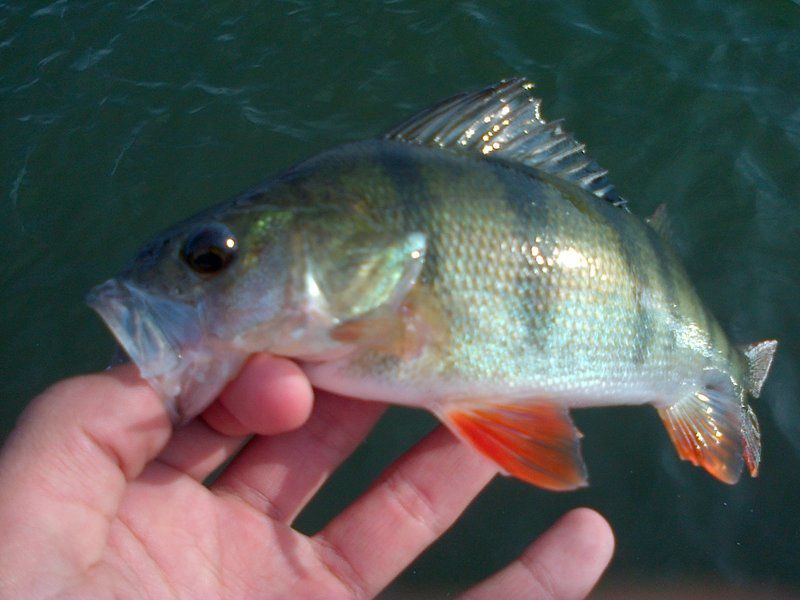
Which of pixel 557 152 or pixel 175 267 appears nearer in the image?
pixel 175 267

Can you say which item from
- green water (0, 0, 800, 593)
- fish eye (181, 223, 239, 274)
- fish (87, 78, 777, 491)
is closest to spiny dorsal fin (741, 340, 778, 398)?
green water (0, 0, 800, 593)

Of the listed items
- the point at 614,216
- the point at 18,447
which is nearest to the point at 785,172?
the point at 614,216

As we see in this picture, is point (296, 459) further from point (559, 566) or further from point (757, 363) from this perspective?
point (757, 363)

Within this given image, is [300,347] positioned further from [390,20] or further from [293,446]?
[390,20]

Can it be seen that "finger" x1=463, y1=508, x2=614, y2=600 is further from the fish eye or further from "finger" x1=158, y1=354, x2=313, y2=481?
the fish eye

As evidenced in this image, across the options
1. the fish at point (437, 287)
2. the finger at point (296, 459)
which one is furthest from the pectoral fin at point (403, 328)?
the finger at point (296, 459)

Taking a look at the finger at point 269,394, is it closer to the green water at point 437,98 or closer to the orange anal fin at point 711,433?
the orange anal fin at point 711,433

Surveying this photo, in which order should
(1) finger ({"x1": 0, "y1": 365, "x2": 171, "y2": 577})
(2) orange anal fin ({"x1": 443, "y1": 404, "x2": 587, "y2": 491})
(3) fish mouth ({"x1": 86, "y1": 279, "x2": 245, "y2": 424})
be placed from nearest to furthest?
(1) finger ({"x1": 0, "y1": 365, "x2": 171, "y2": 577})
(3) fish mouth ({"x1": 86, "y1": 279, "x2": 245, "y2": 424})
(2) orange anal fin ({"x1": 443, "y1": 404, "x2": 587, "y2": 491})
